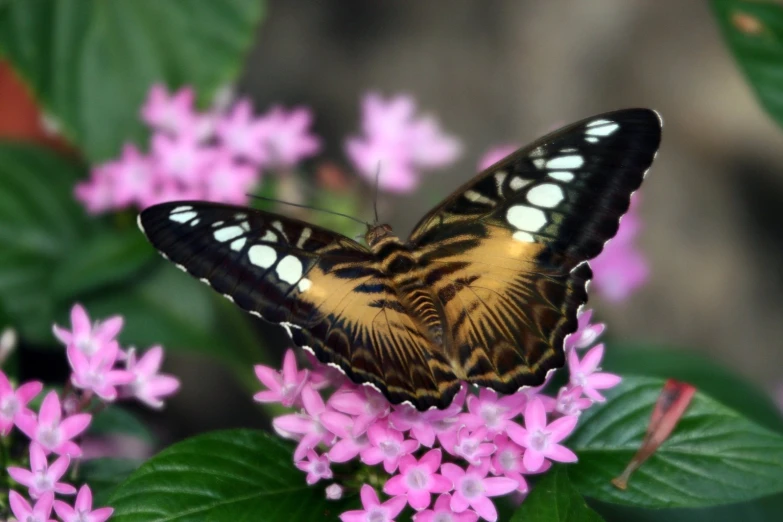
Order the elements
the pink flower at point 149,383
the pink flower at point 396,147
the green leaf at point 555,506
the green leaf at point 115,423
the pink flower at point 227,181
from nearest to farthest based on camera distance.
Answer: the green leaf at point 555,506 < the pink flower at point 149,383 < the green leaf at point 115,423 < the pink flower at point 227,181 < the pink flower at point 396,147

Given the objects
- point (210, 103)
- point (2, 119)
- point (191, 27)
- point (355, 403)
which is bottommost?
point (2, 119)

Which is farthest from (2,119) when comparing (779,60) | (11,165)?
(779,60)

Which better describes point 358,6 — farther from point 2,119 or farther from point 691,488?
point 691,488

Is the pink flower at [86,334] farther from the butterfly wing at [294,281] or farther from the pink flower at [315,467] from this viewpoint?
the pink flower at [315,467]

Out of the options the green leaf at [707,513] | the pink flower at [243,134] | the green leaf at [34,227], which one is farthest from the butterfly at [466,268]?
the green leaf at [34,227]

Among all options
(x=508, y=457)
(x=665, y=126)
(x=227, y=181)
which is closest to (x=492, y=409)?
(x=508, y=457)

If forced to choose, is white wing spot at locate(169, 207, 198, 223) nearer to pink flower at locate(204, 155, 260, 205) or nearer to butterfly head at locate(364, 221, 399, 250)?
butterfly head at locate(364, 221, 399, 250)
